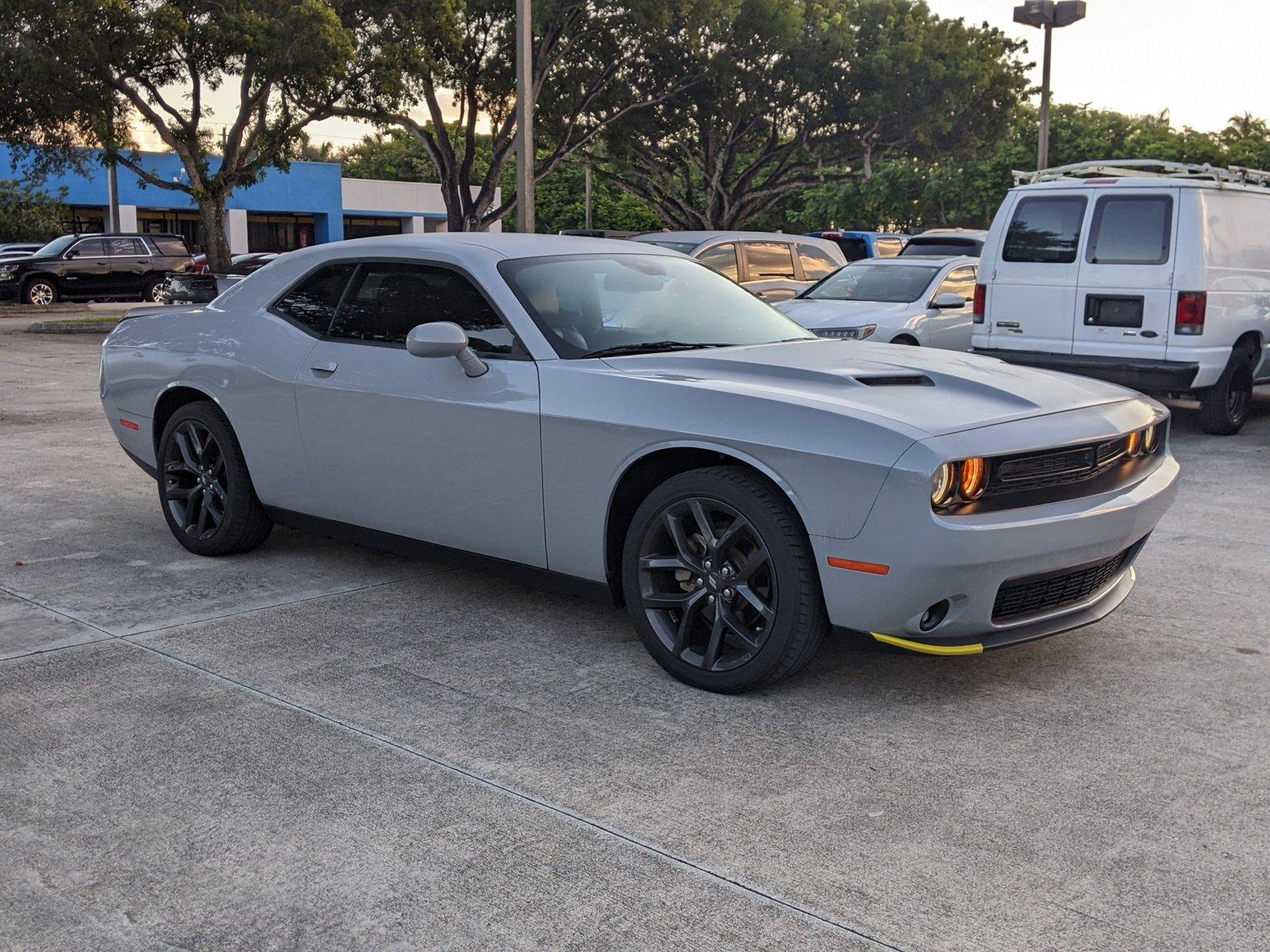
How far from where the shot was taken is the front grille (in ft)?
13.7

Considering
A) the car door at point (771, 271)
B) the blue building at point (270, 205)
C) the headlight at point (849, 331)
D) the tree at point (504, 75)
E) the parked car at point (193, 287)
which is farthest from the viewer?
the blue building at point (270, 205)

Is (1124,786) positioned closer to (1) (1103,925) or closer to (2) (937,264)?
(1) (1103,925)

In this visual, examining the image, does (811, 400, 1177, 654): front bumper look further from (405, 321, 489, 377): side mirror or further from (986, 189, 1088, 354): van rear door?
(986, 189, 1088, 354): van rear door

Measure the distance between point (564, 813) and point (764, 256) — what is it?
12.7 metres

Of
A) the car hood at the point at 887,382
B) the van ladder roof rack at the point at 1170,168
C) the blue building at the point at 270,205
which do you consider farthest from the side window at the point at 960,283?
the blue building at the point at 270,205

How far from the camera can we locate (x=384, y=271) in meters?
5.62

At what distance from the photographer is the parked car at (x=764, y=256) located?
15.0 m

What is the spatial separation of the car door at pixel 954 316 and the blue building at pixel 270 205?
37.5m

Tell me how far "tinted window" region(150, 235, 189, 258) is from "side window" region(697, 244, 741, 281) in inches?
837

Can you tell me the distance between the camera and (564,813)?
11.5 ft

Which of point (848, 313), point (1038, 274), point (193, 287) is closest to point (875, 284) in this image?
point (848, 313)

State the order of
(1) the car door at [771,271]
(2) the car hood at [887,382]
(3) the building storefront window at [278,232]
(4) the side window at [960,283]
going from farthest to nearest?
(3) the building storefront window at [278,232], (1) the car door at [771,271], (4) the side window at [960,283], (2) the car hood at [887,382]

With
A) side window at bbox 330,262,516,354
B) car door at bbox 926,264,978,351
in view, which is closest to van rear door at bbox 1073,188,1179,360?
car door at bbox 926,264,978,351

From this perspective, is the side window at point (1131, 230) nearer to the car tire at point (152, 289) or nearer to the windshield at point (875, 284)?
the windshield at point (875, 284)
